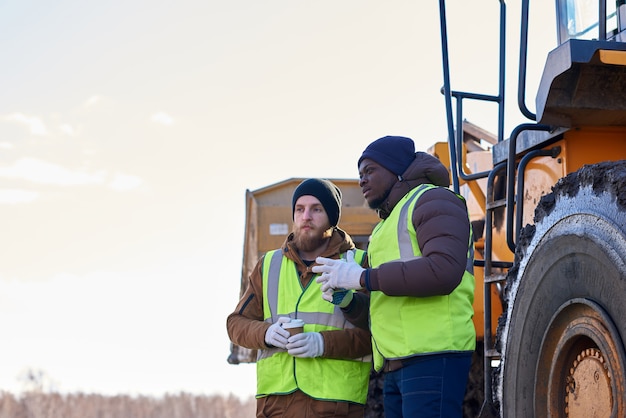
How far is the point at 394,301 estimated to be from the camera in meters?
3.24

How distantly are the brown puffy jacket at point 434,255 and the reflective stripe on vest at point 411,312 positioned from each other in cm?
4

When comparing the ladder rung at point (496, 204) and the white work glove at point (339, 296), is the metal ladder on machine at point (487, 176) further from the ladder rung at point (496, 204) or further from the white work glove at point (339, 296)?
the white work glove at point (339, 296)

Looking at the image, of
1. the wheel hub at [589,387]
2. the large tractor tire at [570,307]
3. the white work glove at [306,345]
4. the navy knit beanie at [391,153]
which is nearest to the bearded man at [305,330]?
the white work glove at [306,345]

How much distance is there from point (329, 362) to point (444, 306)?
0.68 meters

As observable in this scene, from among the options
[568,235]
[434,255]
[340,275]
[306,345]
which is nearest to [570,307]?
[568,235]

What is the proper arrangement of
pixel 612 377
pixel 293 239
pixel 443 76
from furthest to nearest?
1. pixel 443 76
2. pixel 293 239
3. pixel 612 377

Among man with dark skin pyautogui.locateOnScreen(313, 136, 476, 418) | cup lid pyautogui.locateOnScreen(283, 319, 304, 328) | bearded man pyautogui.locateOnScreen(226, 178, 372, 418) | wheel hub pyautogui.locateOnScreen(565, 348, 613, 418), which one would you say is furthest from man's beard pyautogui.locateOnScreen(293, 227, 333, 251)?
wheel hub pyautogui.locateOnScreen(565, 348, 613, 418)

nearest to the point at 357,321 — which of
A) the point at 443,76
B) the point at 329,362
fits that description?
the point at 329,362

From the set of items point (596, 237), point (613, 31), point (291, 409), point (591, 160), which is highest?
point (613, 31)

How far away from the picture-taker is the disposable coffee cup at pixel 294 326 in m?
3.64

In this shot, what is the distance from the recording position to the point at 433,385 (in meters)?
3.09

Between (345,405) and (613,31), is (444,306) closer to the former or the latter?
(345,405)

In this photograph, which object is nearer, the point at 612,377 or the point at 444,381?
the point at 612,377

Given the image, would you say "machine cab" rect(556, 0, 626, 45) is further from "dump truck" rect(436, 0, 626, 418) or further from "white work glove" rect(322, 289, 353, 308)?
"white work glove" rect(322, 289, 353, 308)
